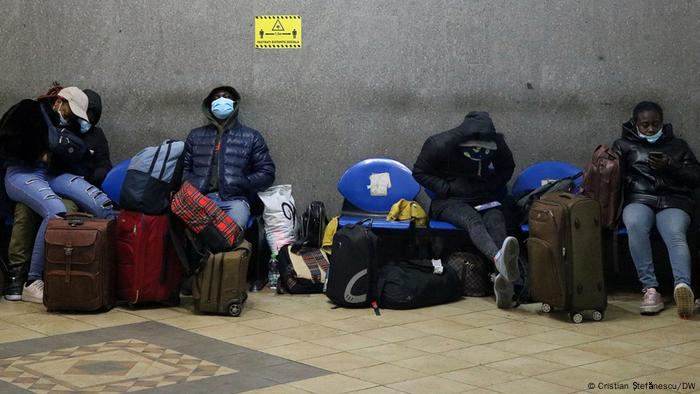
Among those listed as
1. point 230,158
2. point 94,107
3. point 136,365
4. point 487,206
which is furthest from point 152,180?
point 487,206

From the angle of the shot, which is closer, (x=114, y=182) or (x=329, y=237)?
(x=329, y=237)

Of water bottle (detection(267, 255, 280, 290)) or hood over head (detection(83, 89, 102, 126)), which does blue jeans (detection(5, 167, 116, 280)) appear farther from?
water bottle (detection(267, 255, 280, 290))

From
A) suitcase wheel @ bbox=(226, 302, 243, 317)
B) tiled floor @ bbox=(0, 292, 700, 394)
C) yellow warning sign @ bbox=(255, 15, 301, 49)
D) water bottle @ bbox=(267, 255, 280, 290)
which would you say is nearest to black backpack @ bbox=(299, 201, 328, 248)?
water bottle @ bbox=(267, 255, 280, 290)

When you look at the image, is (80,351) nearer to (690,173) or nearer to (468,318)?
(468,318)

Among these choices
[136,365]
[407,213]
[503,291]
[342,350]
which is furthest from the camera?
[407,213]

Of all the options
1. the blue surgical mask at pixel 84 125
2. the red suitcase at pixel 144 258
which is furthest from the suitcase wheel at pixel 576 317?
the blue surgical mask at pixel 84 125

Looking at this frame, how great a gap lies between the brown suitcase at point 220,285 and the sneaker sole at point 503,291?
5.69 ft

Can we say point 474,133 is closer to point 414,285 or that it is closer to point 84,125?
point 414,285

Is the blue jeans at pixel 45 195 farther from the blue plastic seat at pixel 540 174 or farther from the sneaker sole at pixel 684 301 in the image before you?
the sneaker sole at pixel 684 301

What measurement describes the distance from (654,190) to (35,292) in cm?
440

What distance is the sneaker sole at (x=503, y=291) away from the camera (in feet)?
24.8

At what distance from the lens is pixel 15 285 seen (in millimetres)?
7922

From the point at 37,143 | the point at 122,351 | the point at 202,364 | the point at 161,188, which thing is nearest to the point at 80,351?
the point at 122,351

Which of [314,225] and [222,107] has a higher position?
[222,107]
